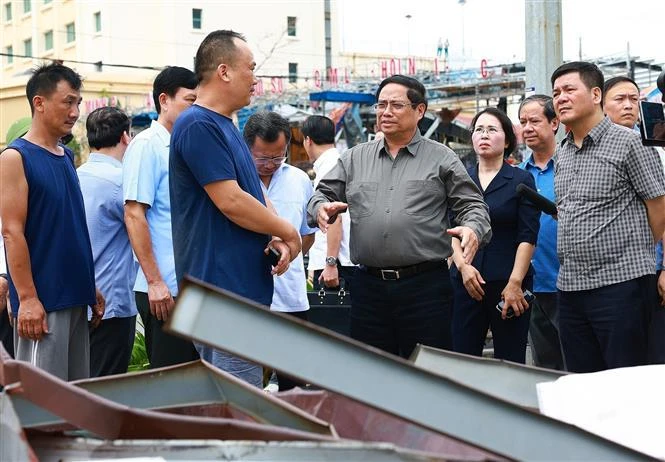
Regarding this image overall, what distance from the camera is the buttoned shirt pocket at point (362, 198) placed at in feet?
18.6

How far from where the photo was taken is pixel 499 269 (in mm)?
6391

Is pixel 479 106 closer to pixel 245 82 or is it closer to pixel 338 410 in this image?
pixel 245 82

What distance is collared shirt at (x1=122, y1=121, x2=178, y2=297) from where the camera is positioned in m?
5.44

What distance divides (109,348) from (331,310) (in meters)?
1.71

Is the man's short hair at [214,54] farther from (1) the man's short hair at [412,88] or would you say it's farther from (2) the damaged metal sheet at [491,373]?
(2) the damaged metal sheet at [491,373]

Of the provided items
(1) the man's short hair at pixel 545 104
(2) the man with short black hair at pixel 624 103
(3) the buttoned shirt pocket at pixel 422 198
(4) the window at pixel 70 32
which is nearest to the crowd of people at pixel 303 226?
(3) the buttoned shirt pocket at pixel 422 198

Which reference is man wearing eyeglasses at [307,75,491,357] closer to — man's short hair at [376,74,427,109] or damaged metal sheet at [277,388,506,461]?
man's short hair at [376,74,427,109]

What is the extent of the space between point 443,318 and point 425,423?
363cm

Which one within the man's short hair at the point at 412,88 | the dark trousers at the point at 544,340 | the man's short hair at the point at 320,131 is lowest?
the dark trousers at the point at 544,340

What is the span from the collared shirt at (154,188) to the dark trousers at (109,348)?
1.99ft

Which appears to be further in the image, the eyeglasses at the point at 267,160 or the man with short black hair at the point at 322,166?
the man with short black hair at the point at 322,166

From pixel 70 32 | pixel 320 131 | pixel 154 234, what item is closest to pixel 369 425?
pixel 154 234

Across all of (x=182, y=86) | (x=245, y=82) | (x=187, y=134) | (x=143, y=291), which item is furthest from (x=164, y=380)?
(x=182, y=86)

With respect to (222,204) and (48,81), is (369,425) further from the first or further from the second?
(48,81)
